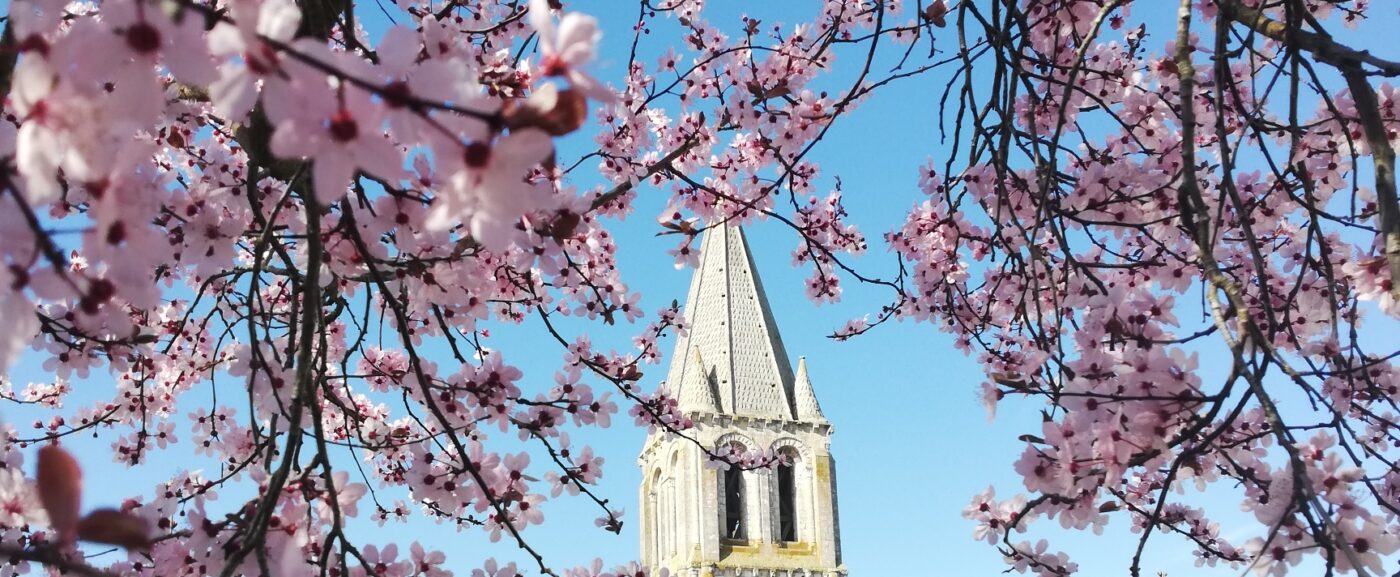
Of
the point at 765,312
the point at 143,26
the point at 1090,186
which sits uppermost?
the point at 765,312

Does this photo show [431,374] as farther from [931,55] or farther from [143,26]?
[143,26]

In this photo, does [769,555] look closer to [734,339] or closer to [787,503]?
[787,503]

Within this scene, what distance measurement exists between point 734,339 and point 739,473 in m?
3.91

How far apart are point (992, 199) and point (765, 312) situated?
23.8 m

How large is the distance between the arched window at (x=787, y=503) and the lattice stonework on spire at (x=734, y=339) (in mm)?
1534

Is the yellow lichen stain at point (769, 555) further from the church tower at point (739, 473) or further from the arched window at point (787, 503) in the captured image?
the arched window at point (787, 503)

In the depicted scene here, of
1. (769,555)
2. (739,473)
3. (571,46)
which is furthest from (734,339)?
(571,46)

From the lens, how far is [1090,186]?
11.1 feet

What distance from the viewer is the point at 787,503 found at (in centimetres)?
2625

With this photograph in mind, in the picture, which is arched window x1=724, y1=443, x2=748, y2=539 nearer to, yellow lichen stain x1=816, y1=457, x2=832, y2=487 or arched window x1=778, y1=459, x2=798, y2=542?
arched window x1=778, y1=459, x2=798, y2=542

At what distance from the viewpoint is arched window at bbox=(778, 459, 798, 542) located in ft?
84.0

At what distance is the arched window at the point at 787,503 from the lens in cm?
2559

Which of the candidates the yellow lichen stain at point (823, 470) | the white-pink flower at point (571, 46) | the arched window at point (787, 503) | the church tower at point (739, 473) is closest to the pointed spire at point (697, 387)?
the church tower at point (739, 473)

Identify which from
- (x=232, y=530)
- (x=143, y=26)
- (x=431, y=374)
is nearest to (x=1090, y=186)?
(x=431, y=374)
